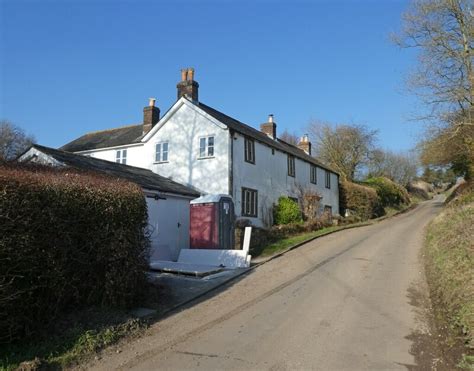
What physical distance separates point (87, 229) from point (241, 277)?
6.35 meters

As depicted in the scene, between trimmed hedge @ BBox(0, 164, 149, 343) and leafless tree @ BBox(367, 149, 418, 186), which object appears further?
leafless tree @ BBox(367, 149, 418, 186)

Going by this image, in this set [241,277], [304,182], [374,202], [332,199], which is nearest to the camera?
[241,277]

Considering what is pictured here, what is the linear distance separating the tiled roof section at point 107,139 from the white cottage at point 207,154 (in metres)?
0.13

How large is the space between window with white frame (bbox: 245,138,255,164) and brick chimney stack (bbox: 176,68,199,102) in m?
4.10

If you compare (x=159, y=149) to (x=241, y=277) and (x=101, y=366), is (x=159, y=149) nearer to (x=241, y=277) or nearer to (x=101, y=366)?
(x=241, y=277)

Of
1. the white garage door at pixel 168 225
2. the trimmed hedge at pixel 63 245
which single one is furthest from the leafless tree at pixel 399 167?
the trimmed hedge at pixel 63 245

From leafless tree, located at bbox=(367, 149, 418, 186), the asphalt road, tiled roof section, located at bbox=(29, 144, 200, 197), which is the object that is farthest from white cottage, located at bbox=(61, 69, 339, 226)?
leafless tree, located at bbox=(367, 149, 418, 186)

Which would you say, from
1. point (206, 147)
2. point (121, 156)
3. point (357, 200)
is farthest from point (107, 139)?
point (357, 200)

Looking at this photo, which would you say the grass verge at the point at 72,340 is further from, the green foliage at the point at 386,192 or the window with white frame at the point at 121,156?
the green foliage at the point at 386,192

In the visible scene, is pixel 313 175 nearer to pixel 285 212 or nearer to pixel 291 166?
pixel 291 166

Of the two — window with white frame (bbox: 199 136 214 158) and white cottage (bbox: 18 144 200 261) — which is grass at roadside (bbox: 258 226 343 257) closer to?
white cottage (bbox: 18 144 200 261)

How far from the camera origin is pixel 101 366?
6.27 meters

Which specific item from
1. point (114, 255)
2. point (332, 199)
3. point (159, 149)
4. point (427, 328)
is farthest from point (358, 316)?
point (332, 199)

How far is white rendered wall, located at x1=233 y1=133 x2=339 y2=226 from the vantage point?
23.5 metres
